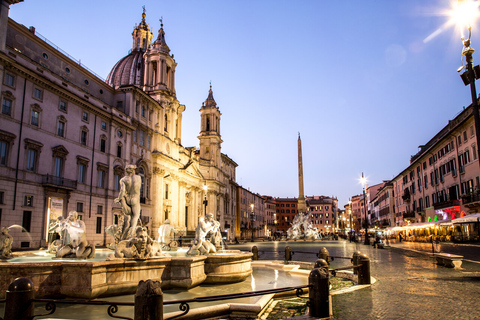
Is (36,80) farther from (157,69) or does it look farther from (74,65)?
(157,69)

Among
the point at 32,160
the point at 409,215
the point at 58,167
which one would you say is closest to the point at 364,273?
the point at 32,160

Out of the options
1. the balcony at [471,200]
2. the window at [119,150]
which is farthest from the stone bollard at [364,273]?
the window at [119,150]

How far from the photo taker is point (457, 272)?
1401cm

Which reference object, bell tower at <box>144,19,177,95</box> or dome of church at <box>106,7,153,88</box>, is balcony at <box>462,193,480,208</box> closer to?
bell tower at <box>144,19,177,95</box>

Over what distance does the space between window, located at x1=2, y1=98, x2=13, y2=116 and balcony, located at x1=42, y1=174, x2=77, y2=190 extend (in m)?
5.33

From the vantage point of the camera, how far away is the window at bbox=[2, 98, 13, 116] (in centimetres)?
2453

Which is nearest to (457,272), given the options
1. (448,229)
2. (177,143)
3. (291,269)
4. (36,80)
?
(291,269)

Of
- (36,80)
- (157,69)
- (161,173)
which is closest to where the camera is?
(36,80)

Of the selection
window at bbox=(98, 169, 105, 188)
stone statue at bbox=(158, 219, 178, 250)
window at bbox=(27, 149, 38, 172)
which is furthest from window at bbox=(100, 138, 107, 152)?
stone statue at bbox=(158, 219, 178, 250)

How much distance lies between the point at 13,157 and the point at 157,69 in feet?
93.7

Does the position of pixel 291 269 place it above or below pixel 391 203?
below

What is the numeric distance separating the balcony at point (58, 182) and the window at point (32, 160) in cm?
101

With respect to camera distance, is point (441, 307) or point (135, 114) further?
point (135, 114)

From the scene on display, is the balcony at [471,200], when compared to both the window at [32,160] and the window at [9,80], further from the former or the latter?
the window at [9,80]
